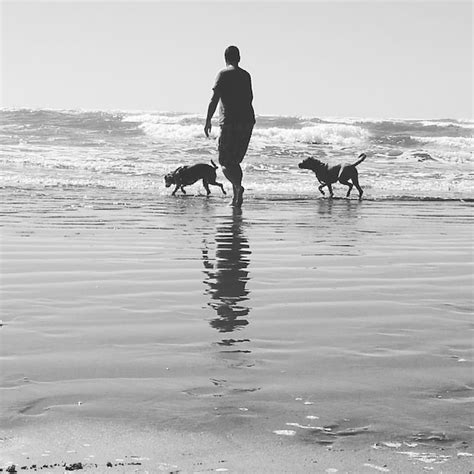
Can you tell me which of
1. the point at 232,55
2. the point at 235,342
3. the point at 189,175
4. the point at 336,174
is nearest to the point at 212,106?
the point at 232,55

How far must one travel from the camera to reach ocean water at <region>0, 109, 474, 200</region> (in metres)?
14.7

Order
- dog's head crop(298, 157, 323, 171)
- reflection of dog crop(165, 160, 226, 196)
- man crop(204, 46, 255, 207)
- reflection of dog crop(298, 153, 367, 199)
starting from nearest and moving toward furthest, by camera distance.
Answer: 1. man crop(204, 46, 255, 207)
2. reflection of dog crop(165, 160, 226, 196)
3. reflection of dog crop(298, 153, 367, 199)
4. dog's head crop(298, 157, 323, 171)

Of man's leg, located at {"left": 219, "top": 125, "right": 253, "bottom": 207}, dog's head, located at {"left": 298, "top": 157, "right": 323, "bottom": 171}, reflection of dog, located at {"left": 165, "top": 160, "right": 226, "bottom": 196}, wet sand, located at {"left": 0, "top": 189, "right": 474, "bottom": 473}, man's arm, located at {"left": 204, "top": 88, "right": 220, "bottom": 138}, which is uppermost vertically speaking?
man's arm, located at {"left": 204, "top": 88, "right": 220, "bottom": 138}

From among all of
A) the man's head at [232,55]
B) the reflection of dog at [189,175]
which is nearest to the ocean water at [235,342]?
the man's head at [232,55]

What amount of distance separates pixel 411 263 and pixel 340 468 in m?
3.45

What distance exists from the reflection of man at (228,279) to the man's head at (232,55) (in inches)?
135

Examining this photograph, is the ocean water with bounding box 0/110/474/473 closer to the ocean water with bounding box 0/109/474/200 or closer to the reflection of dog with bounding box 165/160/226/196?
the reflection of dog with bounding box 165/160/226/196

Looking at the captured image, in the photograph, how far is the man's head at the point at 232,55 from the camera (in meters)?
9.46

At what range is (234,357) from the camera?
2682 millimetres

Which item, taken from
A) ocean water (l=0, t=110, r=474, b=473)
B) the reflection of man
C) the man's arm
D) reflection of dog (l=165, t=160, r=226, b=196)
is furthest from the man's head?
reflection of dog (l=165, t=160, r=226, b=196)

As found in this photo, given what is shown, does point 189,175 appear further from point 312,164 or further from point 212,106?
point 212,106

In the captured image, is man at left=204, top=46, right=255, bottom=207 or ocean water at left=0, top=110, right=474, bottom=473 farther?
→ man at left=204, top=46, right=255, bottom=207

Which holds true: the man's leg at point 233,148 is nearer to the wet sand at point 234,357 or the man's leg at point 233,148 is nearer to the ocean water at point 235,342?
the ocean water at point 235,342

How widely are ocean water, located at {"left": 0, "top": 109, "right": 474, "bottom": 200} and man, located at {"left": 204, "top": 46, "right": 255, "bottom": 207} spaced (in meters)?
2.25
